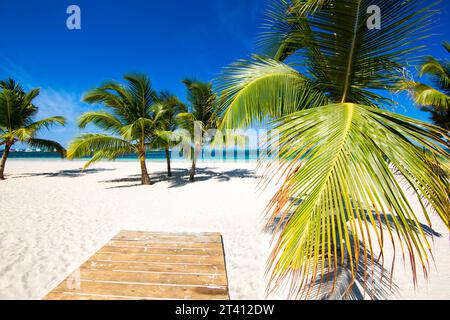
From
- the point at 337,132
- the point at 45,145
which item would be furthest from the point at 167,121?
the point at 337,132

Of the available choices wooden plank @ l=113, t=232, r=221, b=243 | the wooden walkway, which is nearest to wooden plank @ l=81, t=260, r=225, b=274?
the wooden walkway

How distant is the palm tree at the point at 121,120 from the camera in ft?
24.1

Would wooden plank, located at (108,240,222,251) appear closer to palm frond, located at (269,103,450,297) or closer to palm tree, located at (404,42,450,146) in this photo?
palm frond, located at (269,103,450,297)

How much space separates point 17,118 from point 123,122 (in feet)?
22.1

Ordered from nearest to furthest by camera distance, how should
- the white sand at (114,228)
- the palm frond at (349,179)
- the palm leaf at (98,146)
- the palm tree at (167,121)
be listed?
the palm frond at (349,179), the white sand at (114,228), the palm leaf at (98,146), the palm tree at (167,121)

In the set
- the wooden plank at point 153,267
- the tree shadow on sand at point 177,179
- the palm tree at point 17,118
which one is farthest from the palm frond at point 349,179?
the palm tree at point 17,118

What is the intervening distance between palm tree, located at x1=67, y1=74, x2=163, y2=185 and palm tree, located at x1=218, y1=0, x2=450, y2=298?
5847 mm

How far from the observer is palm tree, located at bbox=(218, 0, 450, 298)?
1.07 metres

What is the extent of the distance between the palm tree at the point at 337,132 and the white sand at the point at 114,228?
37.1 inches

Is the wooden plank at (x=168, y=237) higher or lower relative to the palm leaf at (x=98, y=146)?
lower

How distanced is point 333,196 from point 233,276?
82.4 inches

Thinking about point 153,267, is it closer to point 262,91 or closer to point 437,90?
point 262,91

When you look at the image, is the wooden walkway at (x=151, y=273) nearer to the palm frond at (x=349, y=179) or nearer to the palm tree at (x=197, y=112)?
the palm frond at (x=349, y=179)

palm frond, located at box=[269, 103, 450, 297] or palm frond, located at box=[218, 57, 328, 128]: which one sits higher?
palm frond, located at box=[218, 57, 328, 128]
